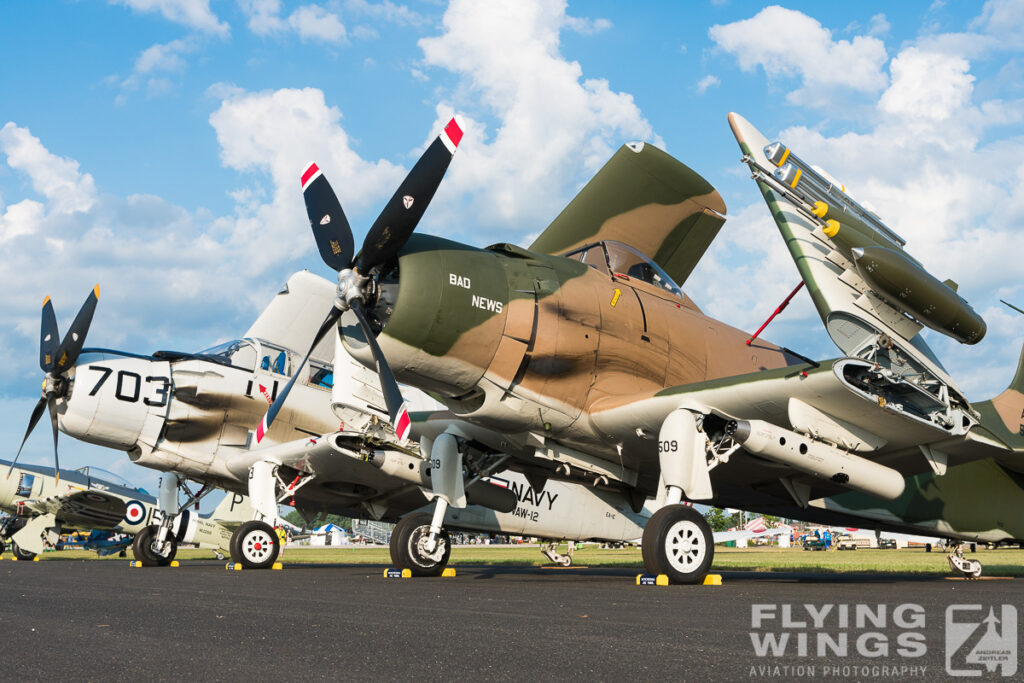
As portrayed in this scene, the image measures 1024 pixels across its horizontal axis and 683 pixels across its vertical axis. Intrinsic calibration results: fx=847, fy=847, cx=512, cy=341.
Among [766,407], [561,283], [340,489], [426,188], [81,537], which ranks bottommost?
[81,537]

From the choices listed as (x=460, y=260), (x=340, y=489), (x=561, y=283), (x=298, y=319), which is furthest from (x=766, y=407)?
(x=298, y=319)

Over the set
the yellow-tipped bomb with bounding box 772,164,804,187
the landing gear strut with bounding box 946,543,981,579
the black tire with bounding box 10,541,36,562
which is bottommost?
the black tire with bounding box 10,541,36,562

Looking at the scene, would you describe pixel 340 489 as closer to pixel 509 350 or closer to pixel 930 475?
pixel 509 350

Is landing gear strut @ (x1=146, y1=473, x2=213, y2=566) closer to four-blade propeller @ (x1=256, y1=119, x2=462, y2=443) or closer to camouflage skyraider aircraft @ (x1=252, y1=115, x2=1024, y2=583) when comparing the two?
camouflage skyraider aircraft @ (x1=252, y1=115, x2=1024, y2=583)

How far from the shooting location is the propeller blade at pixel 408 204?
8969mm

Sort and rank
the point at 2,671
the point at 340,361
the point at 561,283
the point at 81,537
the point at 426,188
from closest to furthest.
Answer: the point at 2,671 < the point at 426,188 < the point at 561,283 < the point at 340,361 < the point at 81,537

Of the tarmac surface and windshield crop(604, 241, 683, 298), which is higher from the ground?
windshield crop(604, 241, 683, 298)

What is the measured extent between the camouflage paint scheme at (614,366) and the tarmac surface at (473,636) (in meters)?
2.37

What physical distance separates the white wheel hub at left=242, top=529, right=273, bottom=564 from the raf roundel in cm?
1565

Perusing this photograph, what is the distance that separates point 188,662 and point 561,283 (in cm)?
676

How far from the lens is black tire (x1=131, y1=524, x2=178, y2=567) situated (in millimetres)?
19344

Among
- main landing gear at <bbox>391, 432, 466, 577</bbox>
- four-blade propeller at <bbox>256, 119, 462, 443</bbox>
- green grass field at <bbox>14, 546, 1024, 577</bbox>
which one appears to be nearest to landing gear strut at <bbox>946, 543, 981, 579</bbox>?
green grass field at <bbox>14, 546, 1024, 577</bbox>

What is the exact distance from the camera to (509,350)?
9.49 m

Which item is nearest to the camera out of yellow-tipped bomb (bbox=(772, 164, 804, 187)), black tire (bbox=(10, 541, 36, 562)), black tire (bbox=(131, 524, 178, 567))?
yellow-tipped bomb (bbox=(772, 164, 804, 187))
